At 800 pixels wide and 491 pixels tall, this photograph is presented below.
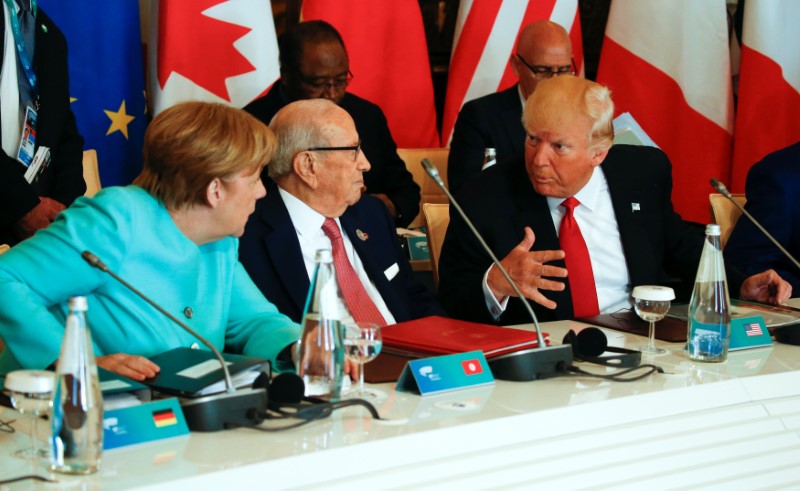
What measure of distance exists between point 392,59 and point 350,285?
8.43 ft

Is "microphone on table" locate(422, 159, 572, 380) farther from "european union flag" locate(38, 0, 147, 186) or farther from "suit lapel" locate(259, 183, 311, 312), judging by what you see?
"european union flag" locate(38, 0, 147, 186)

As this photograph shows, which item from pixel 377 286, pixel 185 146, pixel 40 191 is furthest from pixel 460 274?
pixel 40 191

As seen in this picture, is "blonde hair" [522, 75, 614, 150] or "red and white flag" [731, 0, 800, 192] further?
"red and white flag" [731, 0, 800, 192]

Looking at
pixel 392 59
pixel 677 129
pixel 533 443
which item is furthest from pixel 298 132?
pixel 677 129

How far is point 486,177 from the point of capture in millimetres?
3166

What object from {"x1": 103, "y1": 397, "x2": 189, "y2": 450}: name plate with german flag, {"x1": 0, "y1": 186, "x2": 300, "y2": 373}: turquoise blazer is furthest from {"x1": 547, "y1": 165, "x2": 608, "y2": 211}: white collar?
{"x1": 103, "y1": 397, "x2": 189, "y2": 450}: name plate with german flag

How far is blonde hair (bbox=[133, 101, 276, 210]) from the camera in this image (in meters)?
2.18

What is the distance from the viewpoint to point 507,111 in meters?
4.54

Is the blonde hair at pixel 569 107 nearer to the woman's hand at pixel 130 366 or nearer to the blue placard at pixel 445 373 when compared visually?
the blue placard at pixel 445 373

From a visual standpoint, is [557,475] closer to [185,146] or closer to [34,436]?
[34,436]

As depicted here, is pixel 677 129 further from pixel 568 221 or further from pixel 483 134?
pixel 568 221

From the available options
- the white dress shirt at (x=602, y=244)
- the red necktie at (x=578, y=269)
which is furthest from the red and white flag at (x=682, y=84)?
the red necktie at (x=578, y=269)

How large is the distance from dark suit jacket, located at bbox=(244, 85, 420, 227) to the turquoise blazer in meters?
2.24

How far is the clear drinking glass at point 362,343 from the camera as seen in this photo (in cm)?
187
